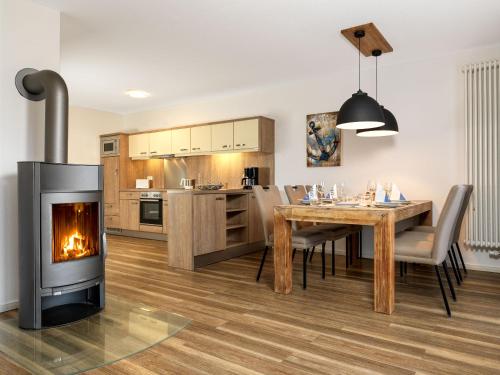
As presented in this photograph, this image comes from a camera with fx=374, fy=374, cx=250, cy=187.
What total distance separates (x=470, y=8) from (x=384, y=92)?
5.11 ft

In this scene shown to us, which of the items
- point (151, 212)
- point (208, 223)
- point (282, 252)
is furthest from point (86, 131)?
point (282, 252)

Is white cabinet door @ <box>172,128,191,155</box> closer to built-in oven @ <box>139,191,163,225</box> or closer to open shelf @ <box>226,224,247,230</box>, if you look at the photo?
built-in oven @ <box>139,191,163,225</box>

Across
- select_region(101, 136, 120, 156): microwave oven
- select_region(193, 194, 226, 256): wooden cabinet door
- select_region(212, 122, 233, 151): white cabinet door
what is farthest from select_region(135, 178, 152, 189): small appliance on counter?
select_region(193, 194, 226, 256): wooden cabinet door

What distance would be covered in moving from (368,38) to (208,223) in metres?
2.61

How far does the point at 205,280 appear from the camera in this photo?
364cm

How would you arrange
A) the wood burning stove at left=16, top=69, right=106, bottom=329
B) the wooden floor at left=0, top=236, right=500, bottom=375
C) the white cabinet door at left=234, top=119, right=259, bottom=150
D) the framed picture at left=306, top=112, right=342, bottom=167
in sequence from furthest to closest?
the white cabinet door at left=234, top=119, right=259, bottom=150 → the framed picture at left=306, top=112, right=342, bottom=167 → the wood burning stove at left=16, top=69, right=106, bottom=329 → the wooden floor at left=0, top=236, right=500, bottom=375

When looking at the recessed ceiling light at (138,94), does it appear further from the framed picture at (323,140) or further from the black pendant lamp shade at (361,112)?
the black pendant lamp shade at (361,112)

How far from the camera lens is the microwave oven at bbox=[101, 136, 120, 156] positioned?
6945 mm

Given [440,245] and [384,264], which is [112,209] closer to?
[384,264]

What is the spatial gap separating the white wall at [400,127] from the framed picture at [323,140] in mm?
85

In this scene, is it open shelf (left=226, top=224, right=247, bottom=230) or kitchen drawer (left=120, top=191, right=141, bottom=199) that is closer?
open shelf (left=226, top=224, right=247, bottom=230)

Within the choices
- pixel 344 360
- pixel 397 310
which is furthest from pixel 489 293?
pixel 344 360

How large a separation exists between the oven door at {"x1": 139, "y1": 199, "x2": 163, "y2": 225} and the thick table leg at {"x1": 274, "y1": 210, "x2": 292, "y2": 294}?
134 inches

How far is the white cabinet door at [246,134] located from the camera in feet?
17.6
